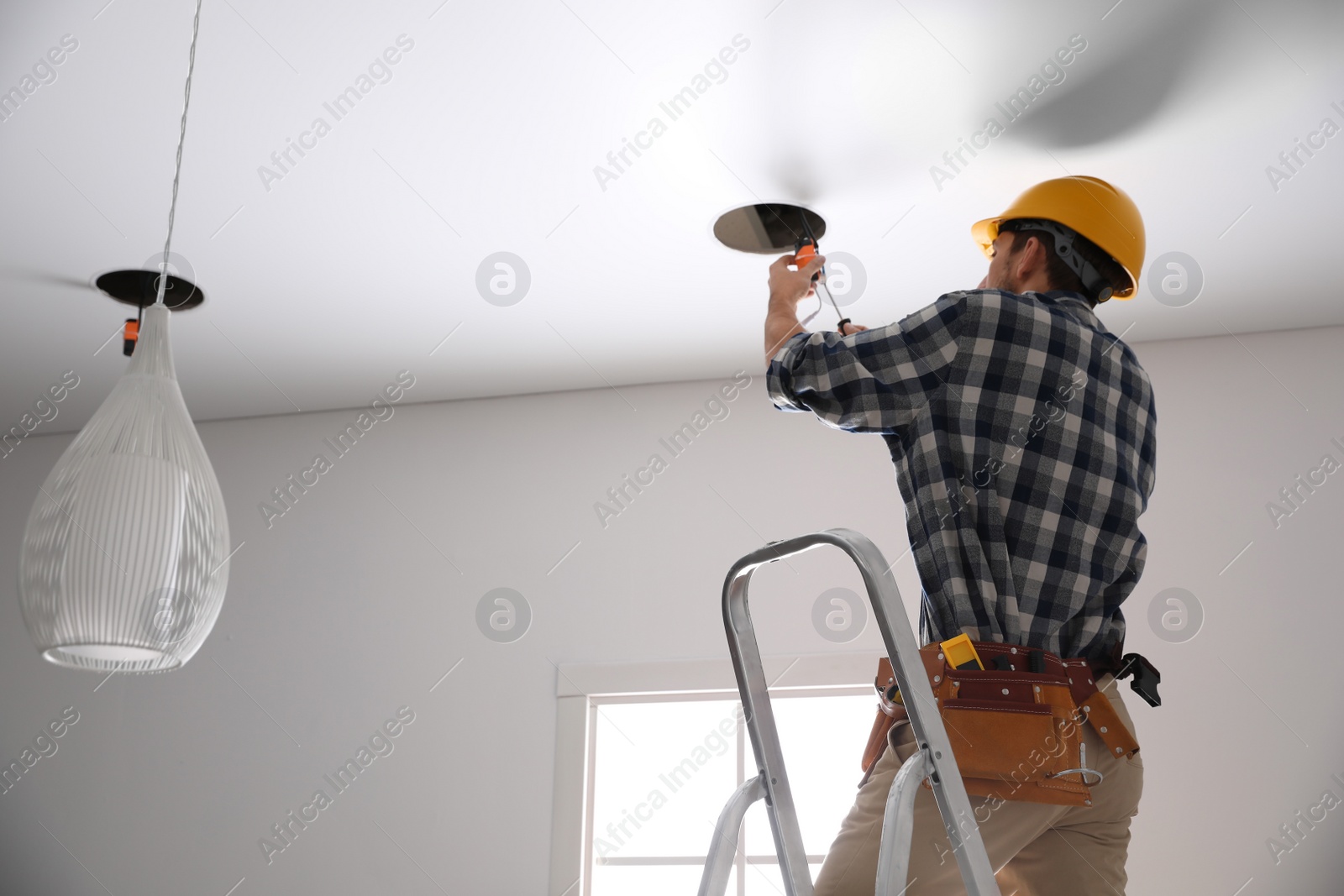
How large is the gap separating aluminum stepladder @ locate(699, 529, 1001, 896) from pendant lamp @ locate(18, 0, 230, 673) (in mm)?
862

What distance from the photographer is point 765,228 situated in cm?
262

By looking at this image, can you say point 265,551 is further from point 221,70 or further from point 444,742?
point 221,70

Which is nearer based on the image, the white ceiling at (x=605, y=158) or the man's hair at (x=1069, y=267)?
the man's hair at (x=1069, y=267)

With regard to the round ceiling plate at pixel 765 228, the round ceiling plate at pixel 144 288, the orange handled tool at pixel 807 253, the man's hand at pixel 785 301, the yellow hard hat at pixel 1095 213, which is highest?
the round ceiling plate at pixel 144 288

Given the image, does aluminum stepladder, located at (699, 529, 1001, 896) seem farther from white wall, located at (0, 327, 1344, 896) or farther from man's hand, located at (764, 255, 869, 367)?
white wall, located at (0, 327, 1344, 896)

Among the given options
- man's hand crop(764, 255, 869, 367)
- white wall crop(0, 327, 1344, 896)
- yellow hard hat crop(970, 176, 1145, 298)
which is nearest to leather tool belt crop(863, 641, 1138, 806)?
man's hand crop(764, 255, 869, 367)

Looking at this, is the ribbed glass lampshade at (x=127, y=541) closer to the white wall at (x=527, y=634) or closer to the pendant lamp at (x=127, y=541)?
the pendant lamp at (x=127, y=541)

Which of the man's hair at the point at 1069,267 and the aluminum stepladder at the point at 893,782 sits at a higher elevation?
the man's hair at the point at 1069,267

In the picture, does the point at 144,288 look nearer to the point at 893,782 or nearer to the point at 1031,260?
the point at 1031,260

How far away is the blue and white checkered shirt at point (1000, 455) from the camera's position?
137 centimetres

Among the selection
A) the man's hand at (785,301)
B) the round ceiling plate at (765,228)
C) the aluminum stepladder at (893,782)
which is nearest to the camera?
the aluminum stepladder at (893,782)

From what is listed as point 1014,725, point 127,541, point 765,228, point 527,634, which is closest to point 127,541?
point 127,541

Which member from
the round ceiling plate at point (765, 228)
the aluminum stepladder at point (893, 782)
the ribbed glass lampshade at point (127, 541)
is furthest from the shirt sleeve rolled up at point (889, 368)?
the round ceiling plate at point (765, 228)

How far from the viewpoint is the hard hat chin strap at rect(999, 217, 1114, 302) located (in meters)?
1.72
